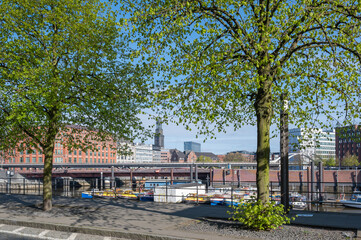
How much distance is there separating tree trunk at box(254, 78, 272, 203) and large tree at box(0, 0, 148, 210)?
16.6 ft

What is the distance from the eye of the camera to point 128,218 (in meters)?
12.8

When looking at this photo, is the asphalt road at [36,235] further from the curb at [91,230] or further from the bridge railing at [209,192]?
the bridge railing at [209,192]

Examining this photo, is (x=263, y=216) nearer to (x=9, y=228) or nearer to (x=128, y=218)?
(x=128, y=218)

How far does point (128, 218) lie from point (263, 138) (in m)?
5.62

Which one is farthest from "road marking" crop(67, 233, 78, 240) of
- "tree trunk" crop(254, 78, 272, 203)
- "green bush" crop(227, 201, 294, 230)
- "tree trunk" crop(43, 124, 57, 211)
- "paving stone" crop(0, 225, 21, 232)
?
"tree trunk" crop(254, 78, 272, 203)

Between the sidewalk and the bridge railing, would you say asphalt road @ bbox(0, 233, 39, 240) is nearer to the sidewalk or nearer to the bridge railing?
the sidewalk

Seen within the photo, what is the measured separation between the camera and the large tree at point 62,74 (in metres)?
14.0

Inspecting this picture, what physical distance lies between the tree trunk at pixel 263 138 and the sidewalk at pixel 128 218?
1.97 m

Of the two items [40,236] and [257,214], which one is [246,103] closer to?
[257,214]

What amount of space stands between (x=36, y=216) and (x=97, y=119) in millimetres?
4781

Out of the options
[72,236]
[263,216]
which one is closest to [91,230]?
[72,236]

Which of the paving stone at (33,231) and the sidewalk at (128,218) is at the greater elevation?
the sidewalk at (128,218)

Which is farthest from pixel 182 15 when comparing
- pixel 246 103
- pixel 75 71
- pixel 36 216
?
pixel 36 216

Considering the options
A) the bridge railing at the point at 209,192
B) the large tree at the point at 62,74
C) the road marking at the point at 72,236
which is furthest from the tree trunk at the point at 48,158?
the road marking at the point at 72,236
